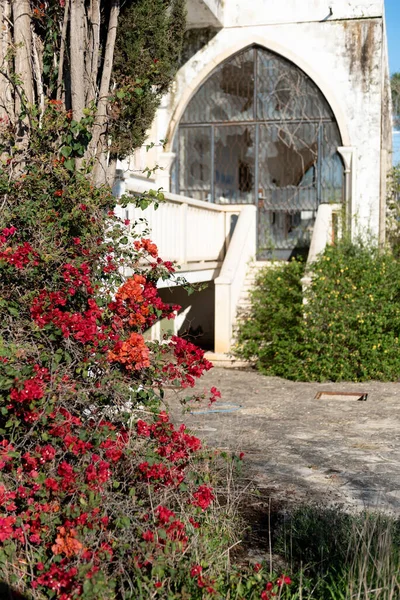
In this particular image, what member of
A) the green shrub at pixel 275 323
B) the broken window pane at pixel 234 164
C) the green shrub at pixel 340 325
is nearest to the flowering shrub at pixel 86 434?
the green shrub at pixel 340 325

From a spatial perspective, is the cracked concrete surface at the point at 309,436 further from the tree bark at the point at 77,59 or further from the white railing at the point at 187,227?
the tree bark at the point at 77,59

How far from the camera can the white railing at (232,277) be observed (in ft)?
41.5

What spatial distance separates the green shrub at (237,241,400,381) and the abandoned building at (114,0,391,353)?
6.99ft

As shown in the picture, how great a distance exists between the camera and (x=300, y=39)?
1477 centimetres

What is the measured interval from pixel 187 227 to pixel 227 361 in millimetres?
2086

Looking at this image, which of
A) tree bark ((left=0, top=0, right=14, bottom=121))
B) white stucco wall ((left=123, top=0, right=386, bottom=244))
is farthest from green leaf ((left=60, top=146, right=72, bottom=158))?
white stucco wall ((left=123, top=0, right=386, bottom=244))

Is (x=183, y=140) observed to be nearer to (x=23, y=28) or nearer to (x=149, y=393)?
(x=23, y=28)

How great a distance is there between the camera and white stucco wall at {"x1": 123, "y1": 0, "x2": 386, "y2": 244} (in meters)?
14.4

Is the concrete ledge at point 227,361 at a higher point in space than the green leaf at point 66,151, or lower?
lower

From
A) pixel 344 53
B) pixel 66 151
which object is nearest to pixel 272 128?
pixel 344 53

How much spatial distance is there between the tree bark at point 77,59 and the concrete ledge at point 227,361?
258 inches

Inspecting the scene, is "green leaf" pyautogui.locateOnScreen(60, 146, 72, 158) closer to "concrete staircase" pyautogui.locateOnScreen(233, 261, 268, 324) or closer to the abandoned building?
"concrete staircase" pyautogui.locateOnScreen(233, 261, 268, 324)

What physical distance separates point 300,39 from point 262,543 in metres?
11.8

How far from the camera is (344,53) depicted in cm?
1452
